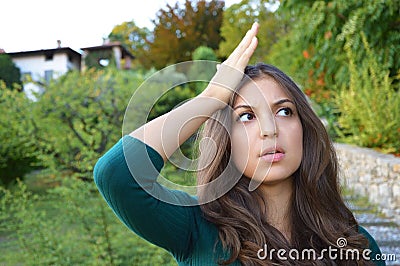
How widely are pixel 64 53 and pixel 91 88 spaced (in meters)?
3.43

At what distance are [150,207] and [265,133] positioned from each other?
0.26 m

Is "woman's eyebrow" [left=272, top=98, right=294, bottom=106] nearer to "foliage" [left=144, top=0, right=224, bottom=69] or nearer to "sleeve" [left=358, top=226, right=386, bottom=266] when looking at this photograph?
"sleeve" [left=358, top=226, right=386, bottom=266]

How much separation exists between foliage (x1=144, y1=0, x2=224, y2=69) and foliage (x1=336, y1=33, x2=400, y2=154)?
1420 centimetres

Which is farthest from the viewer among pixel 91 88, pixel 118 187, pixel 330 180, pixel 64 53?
pixel 91 88

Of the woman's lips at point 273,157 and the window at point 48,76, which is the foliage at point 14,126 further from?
the woman's lips at point 273,157

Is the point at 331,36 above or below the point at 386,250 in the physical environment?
above

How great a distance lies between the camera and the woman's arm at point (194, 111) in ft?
3.21

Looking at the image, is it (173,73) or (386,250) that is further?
(386,250)

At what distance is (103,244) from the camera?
300cm

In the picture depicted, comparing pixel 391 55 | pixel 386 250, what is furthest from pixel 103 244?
pixel 391 55

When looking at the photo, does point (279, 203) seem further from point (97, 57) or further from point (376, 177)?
point (97, 57)

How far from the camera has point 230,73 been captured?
98cm

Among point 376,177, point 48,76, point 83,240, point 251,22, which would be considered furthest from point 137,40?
point 83,240

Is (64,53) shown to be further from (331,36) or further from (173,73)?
(331,36)
